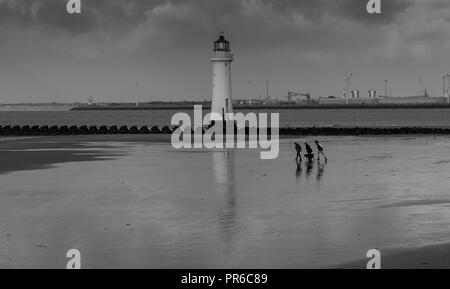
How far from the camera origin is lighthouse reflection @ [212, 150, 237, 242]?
15812 mm

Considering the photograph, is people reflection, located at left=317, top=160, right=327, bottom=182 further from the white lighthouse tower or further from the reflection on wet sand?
the white lighthouse tower

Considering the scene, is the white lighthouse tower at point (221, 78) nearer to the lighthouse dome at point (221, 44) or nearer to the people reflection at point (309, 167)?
the lighthouse dome at point (221, 44)

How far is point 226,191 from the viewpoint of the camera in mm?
22047

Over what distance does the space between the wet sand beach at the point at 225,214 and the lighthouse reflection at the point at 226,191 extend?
4 cm

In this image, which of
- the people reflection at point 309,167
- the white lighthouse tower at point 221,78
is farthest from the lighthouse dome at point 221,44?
the people reflection at point 309,167

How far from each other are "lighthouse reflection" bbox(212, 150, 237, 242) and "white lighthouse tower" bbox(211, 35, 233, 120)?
2565cm

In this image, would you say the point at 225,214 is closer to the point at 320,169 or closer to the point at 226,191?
the point at 226,191

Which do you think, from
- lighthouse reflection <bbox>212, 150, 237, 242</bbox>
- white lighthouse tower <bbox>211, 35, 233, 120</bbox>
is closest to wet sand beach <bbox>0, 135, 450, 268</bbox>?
lighthouse reflection <bbox>212, 150, 237, 242</bbox>

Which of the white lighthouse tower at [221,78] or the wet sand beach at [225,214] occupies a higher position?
the white lighthouse tower at [221,78]

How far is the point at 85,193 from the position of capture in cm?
2170

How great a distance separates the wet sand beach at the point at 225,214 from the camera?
12984 millimetres

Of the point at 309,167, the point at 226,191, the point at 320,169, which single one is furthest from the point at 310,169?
the point at 226,191

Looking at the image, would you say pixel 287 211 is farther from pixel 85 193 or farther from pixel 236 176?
pixel 236 176

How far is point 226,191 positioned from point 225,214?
4.46 metres
